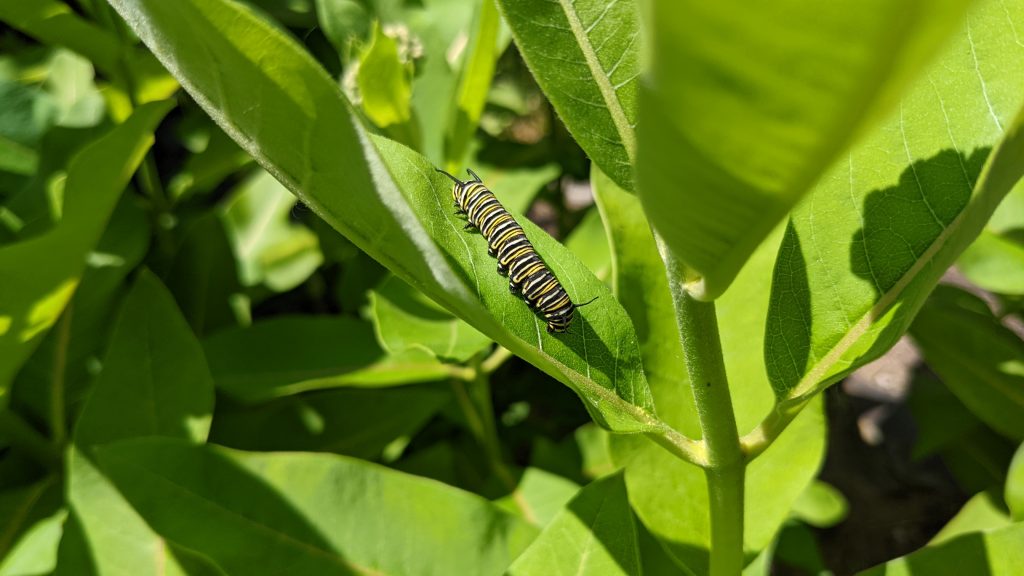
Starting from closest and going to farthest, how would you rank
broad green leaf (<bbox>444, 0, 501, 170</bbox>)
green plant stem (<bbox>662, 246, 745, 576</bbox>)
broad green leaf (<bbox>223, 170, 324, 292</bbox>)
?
green plant stem (<bbox>662, 246, 745, 576</bbox>)
broad green leaf (<bbox>444, 0, 501, 170</bbox>)
broad green leaf (<bbox>223, 170, 324, 292</bbox>)

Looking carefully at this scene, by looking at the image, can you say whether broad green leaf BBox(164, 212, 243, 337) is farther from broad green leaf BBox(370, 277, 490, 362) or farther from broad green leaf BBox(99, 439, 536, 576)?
broad green leaf BBox(99, 439, 536, 576)

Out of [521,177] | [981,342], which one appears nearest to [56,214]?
[521,177]

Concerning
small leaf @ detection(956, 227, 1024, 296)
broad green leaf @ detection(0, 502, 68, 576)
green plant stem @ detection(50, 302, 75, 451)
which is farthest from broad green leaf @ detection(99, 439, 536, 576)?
small leaf @ detection(956, 227, 1024, 296)

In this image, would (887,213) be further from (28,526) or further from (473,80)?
(28,526)

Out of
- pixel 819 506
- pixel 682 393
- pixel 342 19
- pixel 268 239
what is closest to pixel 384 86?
pixel 342 19

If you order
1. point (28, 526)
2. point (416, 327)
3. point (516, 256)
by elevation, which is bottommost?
point (28, 526)

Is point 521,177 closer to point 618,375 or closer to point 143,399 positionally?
point 143,399

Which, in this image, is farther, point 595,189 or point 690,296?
point 595,189
